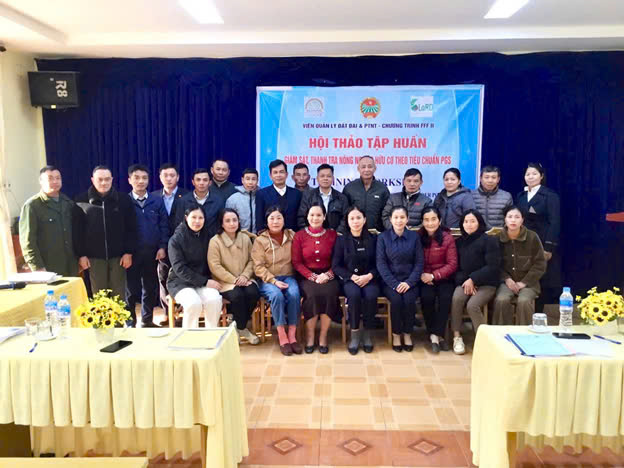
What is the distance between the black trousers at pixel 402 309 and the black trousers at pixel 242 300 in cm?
104

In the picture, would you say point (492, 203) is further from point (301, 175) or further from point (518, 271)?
point (301, 175)

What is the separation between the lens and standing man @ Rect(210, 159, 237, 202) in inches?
189

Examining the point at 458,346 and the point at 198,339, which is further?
the point at 458,346

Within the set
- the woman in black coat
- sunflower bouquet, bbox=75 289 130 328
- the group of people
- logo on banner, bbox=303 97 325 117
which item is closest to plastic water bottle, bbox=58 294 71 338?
sunflower bouquet, bbox=75 289 130 328

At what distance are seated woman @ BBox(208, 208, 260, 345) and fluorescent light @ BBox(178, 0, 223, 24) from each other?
5.17ft

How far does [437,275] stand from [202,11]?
2800 millimetres

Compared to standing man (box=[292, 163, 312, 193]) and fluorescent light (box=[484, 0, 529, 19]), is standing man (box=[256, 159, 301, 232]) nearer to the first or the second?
standing man (box=[292, 163, 312, 193])

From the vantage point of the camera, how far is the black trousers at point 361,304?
12.9 feet

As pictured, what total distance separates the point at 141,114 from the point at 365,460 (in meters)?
4.34

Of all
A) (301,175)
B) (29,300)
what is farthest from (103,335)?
(301,175)

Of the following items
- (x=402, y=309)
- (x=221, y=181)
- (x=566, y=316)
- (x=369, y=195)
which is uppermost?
(x=221, y=181)

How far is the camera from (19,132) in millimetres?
5172

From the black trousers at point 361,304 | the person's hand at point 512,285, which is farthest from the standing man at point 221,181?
the person's hand at point 512,285

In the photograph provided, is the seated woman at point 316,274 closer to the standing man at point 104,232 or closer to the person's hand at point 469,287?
the person's hand at point 469,287
